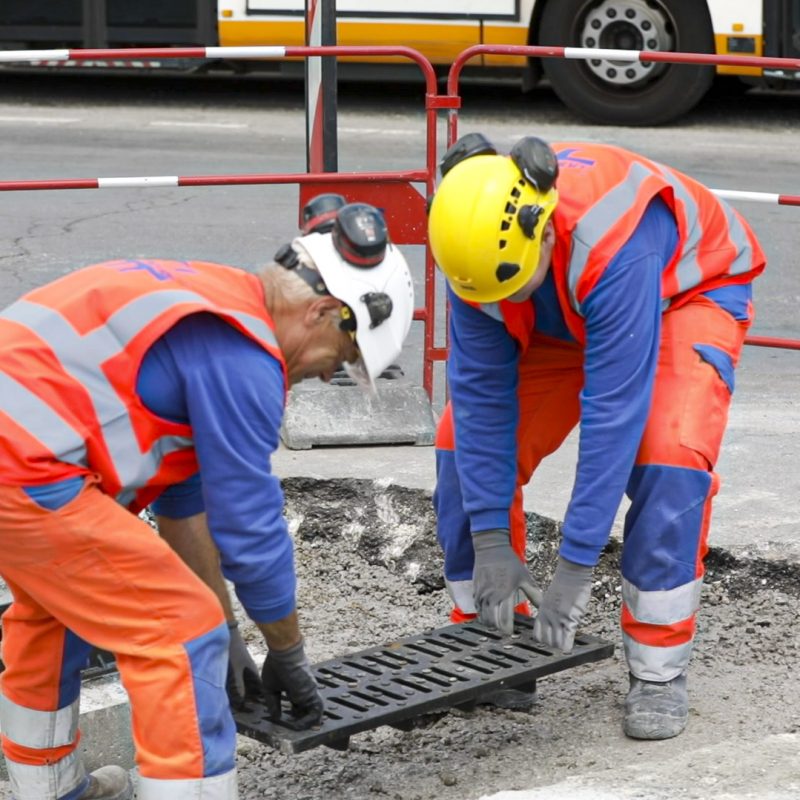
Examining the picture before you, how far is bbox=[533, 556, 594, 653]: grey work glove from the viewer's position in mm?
3697

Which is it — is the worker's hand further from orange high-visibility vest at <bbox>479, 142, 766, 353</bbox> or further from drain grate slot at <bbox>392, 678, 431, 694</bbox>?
orange high-visibility vest at <bbox>479, 142, 766, 353</bbox>

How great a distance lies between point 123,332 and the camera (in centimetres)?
285

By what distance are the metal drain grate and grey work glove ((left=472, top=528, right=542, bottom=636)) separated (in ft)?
0.21

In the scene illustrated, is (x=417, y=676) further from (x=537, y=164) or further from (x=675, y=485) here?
(x=537, y=164)

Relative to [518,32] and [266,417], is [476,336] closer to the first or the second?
[266,417]

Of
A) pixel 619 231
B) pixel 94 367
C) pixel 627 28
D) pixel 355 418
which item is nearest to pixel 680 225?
pixel 619 231

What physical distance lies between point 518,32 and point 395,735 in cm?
772

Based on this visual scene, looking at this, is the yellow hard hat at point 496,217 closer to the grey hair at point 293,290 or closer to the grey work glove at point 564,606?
the grey hair at point 293,290

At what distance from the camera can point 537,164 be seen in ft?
11.2

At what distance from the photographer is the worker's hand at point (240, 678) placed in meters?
3.49

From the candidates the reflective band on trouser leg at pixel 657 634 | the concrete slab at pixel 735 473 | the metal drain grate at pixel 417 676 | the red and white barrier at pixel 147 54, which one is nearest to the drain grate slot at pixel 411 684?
the metal drain grate at pixel 417 676

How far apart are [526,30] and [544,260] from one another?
772 centimetres

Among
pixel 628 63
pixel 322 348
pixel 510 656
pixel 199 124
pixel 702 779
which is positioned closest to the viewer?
pixel 322 348

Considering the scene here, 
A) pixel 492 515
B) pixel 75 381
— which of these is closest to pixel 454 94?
pixel 492 515
